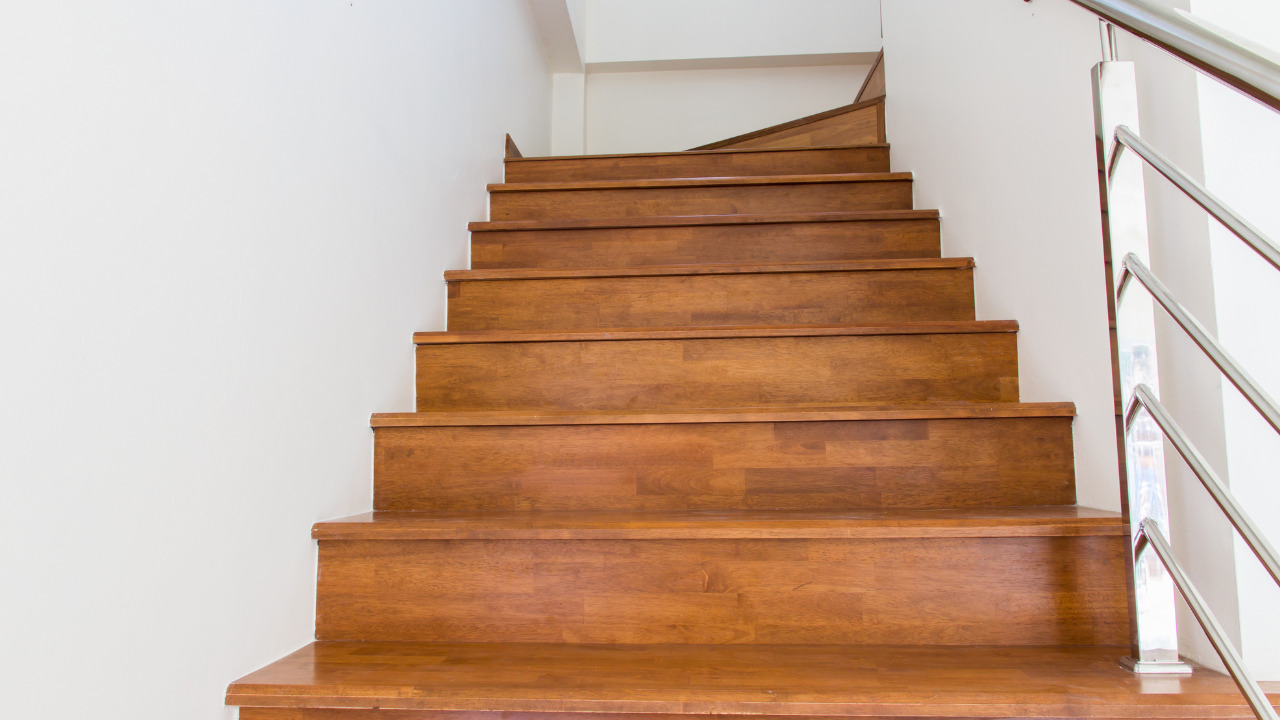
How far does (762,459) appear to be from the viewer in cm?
111

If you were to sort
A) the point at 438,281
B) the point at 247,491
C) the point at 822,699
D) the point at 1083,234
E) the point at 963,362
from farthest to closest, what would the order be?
1. the point at 438,281
2. the point at 963,362
3. the point at 1083,234
4. the point at 247,491
5. the point at 822,699

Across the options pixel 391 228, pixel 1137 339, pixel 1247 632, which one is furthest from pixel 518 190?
pixel 1247 632

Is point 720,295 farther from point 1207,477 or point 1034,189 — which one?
point 1207,477

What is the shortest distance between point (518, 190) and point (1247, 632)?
1.75 m

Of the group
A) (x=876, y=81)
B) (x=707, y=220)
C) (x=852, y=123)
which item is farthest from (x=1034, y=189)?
(x=876, y=81)

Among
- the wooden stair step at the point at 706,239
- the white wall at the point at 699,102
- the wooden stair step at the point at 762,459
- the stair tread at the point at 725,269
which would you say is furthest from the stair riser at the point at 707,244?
the white wall at the point at 699,102

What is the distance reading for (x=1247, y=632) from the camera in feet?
2.51

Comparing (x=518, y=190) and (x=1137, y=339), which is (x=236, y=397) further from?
(x=518, y=190)

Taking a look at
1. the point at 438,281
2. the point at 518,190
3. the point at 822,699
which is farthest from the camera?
the point at 518,190

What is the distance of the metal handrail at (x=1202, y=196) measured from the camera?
0.57 m

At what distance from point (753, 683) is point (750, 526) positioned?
0.20 metres

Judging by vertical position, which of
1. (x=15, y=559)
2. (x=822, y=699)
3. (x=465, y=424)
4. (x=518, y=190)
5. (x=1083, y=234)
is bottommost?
(x=822, y=699)

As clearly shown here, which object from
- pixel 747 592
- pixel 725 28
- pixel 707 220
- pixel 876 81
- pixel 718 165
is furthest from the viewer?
pixel 725 28

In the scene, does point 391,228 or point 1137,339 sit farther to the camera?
point 391,228
